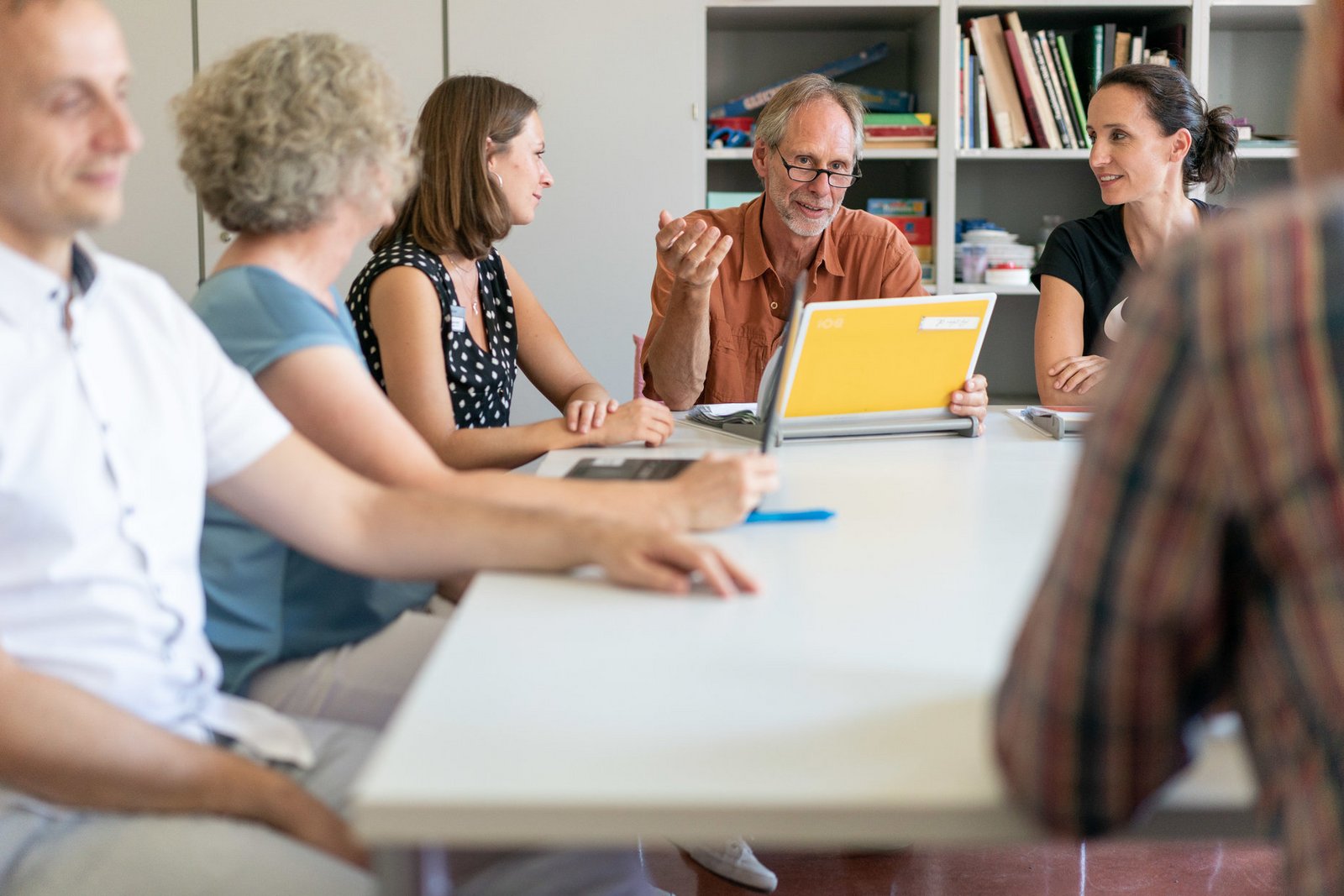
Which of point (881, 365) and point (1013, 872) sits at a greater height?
point (881, 365)

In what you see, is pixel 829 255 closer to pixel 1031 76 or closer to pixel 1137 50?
pixel 1031 76

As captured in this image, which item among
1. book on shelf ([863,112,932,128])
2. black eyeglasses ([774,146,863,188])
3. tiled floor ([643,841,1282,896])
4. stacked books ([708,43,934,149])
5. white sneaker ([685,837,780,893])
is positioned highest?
stacked books ([708,43,934,149])

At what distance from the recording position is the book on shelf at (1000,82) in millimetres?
3363

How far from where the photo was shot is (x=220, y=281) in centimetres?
134

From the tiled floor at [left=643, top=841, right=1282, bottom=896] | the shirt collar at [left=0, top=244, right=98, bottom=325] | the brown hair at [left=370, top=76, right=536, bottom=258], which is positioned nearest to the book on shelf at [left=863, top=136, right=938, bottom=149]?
the brown hair at [left=370, top=76, right=536, bottom=258]

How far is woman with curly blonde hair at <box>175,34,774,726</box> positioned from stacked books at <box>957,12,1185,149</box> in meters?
2.36

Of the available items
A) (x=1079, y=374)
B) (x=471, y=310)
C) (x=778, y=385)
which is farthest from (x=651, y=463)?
(x=1079, y=374)

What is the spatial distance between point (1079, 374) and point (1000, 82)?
1450 mm

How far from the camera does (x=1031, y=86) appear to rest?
3.38 meters

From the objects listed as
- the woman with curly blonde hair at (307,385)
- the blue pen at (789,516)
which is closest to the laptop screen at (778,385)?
the blue pen at (789,516)

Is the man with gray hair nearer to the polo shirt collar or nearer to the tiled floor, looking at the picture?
the polo shirt collar

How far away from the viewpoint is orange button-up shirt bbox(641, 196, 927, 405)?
263 cm

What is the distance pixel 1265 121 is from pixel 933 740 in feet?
11.6

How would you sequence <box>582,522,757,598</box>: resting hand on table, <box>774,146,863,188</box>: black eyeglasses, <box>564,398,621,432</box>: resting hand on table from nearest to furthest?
<box>582,522,757,598</box>: resting hand on table, <box>564,398,621,432</box>: resting hand on table, <box>774,146,863,188</box>: black eyeglasses
